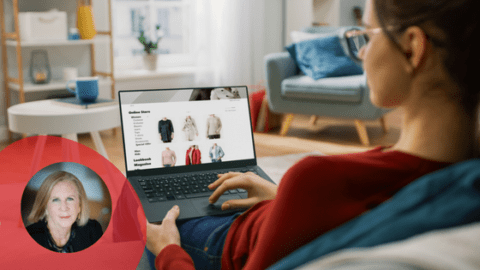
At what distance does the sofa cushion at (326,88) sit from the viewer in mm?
3105

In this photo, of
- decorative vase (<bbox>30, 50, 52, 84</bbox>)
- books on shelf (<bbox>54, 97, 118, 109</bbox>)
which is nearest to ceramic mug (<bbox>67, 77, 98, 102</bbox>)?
books on shelf (<bbox>54, 97, 118, 109</bbox>)

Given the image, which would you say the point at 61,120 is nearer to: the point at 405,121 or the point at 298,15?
the point at 405,121

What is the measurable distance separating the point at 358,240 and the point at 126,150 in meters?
0.83

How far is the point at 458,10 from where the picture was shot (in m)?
0.43

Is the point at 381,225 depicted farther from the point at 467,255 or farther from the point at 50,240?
the point at 50,240

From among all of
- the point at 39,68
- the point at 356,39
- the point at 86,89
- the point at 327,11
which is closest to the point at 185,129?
the point at 356,39

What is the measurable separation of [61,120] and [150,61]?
88.1 inches

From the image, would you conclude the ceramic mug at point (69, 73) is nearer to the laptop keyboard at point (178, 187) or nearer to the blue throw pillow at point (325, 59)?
the blue throw pillow at point (325, 59)

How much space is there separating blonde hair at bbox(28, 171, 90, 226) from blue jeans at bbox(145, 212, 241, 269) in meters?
0.28

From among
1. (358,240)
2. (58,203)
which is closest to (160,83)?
(58,203)

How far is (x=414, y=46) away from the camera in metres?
0.49

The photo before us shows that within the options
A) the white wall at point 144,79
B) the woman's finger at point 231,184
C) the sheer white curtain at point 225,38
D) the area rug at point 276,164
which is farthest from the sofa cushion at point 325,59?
the woman's finger at point 231,184

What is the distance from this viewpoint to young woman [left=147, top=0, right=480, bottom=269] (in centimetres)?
46
